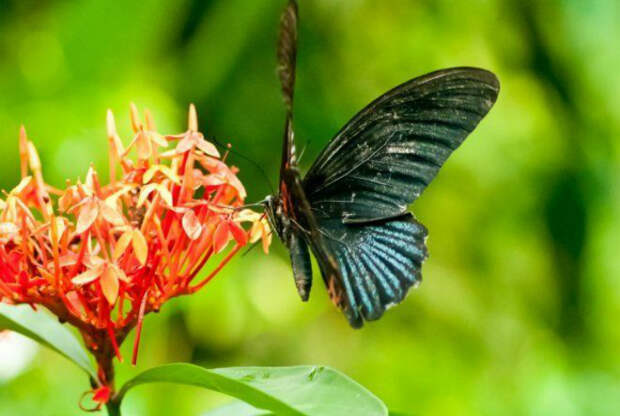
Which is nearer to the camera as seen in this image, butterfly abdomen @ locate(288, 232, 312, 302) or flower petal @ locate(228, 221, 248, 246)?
flower petal @ locate(228, 221, 248, 246)

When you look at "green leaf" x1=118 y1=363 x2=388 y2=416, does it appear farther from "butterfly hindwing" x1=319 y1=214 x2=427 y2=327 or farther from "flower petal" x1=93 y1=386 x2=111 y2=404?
"butterfly hindwing" x1=319 y1=214 x2=427 y2=327

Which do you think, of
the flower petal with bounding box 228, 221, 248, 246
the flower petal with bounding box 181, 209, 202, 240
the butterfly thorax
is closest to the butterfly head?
the butterfly thorax

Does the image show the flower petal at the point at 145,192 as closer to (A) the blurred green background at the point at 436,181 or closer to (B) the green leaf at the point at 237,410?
(B) the green leaf at the point at 237,410

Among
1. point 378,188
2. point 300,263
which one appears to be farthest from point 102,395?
point 378,188

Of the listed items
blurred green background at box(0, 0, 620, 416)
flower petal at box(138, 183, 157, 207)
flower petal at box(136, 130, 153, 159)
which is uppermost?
flower petal at box(136, 130, 153, 159)

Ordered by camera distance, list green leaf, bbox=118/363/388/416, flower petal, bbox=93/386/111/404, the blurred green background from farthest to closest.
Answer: the blurred green background → flower petal, bbox=93/386/111/404 → green leaf, bbox=118/363/388/416

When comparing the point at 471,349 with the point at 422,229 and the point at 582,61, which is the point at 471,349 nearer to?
the point at 582,61

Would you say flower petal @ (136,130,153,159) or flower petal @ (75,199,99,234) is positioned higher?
flower petal @ (136,130,153,159)

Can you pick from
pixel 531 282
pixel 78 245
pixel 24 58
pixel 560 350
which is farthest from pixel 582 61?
pixel 78 245

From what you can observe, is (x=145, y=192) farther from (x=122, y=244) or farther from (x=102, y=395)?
(x=102, y=395)
